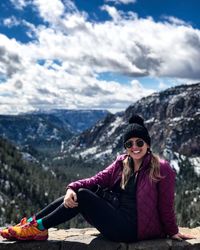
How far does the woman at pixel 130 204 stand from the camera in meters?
11.2

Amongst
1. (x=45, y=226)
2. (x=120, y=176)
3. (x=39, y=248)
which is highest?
(x=120, y=176)

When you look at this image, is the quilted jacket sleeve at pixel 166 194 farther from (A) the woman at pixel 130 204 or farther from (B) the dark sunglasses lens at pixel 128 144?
(B) the dark sunglasses lens at pixel 128 144

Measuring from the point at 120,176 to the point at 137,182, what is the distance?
0.78 meters

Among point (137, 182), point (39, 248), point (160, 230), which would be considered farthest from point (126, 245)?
point (39, 248)

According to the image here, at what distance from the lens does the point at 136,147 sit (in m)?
11.7

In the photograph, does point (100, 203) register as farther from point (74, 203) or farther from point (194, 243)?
point (194, 243)

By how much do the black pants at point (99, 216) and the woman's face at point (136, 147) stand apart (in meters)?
1.67

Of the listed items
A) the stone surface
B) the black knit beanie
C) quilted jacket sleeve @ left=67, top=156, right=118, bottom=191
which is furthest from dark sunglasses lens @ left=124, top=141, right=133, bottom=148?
the stone surface

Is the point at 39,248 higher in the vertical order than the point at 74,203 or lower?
lower

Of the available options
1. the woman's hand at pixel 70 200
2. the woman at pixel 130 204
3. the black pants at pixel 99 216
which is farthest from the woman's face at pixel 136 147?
the woman's hand at pixel 70 200

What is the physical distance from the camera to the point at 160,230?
11742 millimetres

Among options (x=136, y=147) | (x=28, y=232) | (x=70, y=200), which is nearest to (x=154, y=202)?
(x=136, y=147)

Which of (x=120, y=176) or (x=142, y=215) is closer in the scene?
(x=142, y=215)

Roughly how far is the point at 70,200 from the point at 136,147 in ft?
8.25
